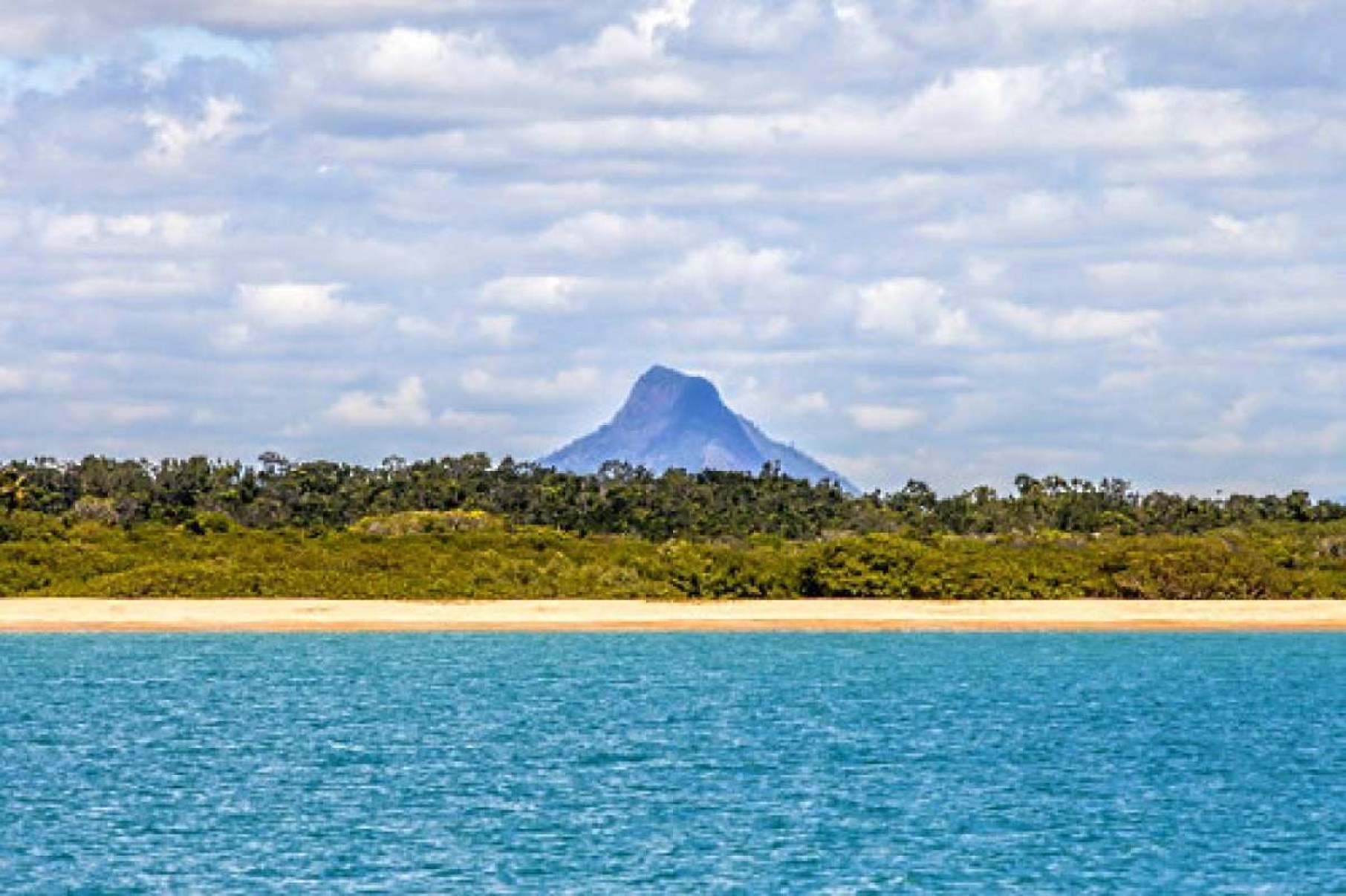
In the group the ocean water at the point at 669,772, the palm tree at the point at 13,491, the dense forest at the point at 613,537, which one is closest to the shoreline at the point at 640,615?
the dense forest at the point at 613,537

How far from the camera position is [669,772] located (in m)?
41.3

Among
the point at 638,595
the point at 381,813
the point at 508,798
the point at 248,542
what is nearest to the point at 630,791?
the point at 508,798

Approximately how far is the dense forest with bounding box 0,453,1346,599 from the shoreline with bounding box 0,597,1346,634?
75.6 inches

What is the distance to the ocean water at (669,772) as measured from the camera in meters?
30.8

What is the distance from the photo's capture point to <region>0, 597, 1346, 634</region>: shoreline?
8012 cm

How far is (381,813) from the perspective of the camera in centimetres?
3588

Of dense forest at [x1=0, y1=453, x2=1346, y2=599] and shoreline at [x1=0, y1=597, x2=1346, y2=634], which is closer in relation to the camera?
shoreline at [x1=0, y1=597, x2=1346, y2=634]

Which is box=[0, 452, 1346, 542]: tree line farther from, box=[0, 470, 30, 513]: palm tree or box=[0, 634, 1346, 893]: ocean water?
box=[0, 634, 1346, 893]: ocean water

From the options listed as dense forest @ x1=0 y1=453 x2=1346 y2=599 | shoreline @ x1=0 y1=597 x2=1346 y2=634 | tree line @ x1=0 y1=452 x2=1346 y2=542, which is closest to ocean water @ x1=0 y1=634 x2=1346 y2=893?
shoreline @ x1=0 y1=597 x2=1346 y2=634

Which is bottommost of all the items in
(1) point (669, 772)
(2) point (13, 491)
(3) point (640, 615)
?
(1) point (669, 772)

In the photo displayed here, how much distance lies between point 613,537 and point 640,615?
26130 millimetres

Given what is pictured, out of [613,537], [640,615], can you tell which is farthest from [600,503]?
[640,615]

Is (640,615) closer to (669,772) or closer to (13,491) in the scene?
(669,772)

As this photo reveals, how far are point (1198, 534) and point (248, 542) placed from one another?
47404 mm
